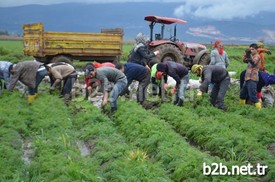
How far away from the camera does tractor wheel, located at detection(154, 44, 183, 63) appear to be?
16062mm

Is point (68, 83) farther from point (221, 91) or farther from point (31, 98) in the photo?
point (221, 91)

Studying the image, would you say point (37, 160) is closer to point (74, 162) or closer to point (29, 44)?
point (74, 162)

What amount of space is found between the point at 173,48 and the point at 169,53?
267mm

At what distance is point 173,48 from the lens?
53.4 feet

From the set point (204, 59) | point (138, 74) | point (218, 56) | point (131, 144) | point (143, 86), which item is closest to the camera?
point (131, 144)

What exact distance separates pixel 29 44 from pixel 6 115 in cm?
822

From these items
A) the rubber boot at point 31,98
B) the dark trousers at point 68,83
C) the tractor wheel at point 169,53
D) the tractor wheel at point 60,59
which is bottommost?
the rubber boot at point 31,98

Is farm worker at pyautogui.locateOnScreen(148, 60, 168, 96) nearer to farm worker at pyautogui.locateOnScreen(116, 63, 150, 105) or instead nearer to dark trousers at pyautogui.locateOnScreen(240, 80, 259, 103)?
farm worker at pyautogui.locateOnScreen(116, 63, 150, 105)

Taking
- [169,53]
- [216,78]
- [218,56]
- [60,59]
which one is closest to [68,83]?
[216,78]

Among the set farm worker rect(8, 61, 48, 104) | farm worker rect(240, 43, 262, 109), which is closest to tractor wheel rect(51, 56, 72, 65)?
farm worker rect(8, 61, 48, 104)

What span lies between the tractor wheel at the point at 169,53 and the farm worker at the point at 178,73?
5.45 meters

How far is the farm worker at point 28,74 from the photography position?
1041cm

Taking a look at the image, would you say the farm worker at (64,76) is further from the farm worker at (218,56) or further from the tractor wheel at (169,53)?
the tractor wheel at (169,53)

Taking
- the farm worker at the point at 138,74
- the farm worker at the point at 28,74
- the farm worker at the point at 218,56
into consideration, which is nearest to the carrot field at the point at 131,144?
the farm worker at the point at 28,74
